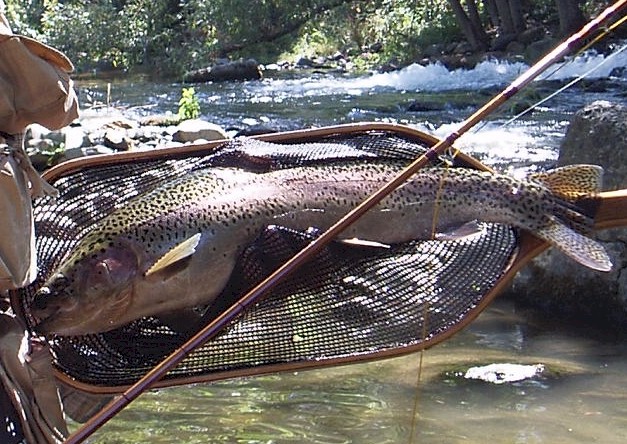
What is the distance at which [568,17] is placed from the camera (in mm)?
21656

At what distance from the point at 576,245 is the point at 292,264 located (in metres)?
0.87

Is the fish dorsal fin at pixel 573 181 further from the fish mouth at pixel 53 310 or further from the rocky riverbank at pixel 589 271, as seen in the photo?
the rocky riverbank at pixel 589 271

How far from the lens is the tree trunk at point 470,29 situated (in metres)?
22.5

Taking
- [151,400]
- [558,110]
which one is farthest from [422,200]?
[558,110]

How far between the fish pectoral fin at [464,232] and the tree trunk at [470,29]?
19.9m

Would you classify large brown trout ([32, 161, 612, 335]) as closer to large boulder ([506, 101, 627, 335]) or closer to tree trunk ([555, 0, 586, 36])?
large boulder ([506, 101, 627, 335])

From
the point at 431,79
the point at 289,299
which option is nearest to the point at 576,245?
the point at 289,299

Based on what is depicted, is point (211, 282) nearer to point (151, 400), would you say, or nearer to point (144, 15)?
point (151, 400)

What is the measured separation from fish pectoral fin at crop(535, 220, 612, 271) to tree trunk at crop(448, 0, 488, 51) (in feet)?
65.7

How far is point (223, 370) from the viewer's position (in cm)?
282


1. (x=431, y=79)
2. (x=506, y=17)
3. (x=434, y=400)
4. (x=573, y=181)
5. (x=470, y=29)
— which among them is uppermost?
(x=573, y=181)

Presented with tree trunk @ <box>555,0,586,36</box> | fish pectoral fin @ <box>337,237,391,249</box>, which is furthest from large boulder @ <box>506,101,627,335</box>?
tree trunk @ <box>555,0,586,36</box>

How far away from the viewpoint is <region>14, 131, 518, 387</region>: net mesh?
2854mm

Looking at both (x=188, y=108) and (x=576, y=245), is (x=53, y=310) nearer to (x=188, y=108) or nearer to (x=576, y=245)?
(x=576, y=245)
